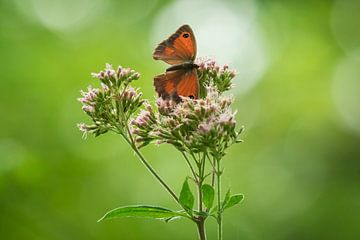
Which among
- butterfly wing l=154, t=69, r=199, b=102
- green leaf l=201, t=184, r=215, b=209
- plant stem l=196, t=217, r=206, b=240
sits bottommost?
plant stem l=196, t=217, r=206, b=240

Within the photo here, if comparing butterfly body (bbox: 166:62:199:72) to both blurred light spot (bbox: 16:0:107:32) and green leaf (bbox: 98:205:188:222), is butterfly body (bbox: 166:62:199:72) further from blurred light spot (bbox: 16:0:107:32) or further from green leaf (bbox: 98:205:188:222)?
blurred light spot (bbox: 16:0:107:32)

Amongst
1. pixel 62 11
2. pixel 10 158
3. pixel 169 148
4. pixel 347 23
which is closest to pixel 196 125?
pixel 10 158

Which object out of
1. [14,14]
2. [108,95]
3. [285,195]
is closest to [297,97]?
[285,195]

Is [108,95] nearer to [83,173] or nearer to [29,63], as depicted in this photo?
[83,173]

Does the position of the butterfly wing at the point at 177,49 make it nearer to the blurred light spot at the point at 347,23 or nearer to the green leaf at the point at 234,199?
the green leaf at the point at 234,199

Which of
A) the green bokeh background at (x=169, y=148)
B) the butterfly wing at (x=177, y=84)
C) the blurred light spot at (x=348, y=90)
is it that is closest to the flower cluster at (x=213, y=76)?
the butterfly wing at (x=177, y=84)

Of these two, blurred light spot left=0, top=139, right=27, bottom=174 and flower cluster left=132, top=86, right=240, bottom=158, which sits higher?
blurred light spot left=0, top=139, right=27, bottom=174

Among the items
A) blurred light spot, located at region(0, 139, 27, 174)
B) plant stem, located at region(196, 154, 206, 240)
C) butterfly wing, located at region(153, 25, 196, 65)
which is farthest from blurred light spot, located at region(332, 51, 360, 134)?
plant stem, located at region(196, 154, 206, 240)
